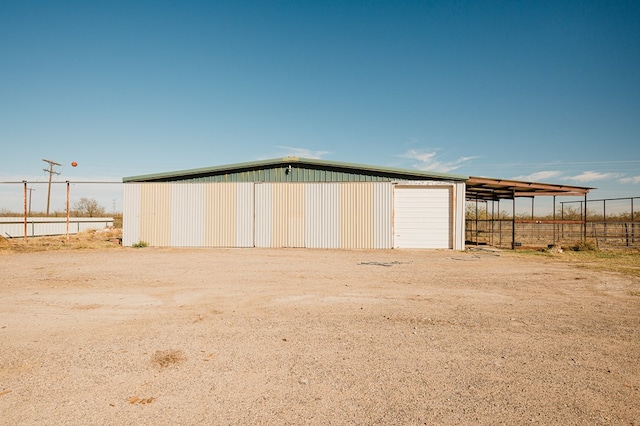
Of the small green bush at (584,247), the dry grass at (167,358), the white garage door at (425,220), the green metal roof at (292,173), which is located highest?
the green metal roof at (292,173)

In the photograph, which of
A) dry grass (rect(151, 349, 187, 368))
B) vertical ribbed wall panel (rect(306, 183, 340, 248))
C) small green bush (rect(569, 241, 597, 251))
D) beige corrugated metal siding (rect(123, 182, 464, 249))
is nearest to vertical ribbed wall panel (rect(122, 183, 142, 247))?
beige corrugated metal siding (rect(123, 182, 464, 249))

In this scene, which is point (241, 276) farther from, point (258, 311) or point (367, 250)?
point (367, 250)

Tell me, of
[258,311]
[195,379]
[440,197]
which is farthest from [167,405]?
[440,197]

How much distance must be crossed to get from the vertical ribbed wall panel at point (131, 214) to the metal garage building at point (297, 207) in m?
0.05

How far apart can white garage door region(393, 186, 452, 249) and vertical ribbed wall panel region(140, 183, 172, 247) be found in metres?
11.7

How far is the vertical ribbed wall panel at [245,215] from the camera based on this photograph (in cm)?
1719

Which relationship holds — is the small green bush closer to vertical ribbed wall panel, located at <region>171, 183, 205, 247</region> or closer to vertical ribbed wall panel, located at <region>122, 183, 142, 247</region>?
vertical ribbed wall panel, located at <region>171, 183, 205, 247</region>

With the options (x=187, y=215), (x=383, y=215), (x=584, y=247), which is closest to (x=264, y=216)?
(x=187, y=215)

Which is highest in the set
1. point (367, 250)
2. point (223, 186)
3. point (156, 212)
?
point (223, 186)

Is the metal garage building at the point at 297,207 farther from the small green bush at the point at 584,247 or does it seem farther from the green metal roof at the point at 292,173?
the small green bush at the point at 584,247

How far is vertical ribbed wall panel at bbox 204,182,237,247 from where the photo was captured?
17.3 m

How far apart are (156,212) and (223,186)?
12.4 feet

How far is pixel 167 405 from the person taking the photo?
290cm

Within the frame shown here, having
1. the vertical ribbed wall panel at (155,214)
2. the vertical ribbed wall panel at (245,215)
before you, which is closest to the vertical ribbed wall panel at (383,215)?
the vertical ribbed wall panel at (245,215)
